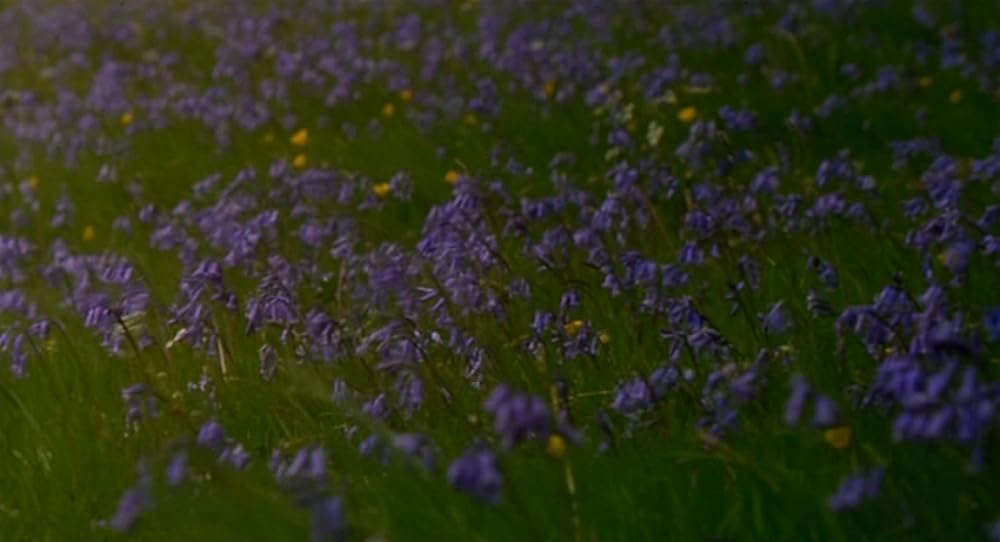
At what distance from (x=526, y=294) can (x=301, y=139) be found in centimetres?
343

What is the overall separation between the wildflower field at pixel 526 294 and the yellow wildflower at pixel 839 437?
1 centimetres

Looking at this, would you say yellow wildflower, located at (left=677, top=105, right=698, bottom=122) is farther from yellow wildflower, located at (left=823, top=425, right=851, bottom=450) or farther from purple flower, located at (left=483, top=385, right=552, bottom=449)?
purple flower, located at (left=483, top=385, right=552, bottom=449)

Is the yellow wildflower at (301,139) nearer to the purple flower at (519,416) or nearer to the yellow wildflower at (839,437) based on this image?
the yellow wildflower at (839,437)

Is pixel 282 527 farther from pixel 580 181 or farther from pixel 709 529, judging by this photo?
pixel 580 181

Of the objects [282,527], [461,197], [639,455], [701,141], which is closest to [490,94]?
[701,141]

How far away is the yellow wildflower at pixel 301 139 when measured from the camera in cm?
783

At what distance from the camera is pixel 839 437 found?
3.16 meters

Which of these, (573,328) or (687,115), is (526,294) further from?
(687,115)

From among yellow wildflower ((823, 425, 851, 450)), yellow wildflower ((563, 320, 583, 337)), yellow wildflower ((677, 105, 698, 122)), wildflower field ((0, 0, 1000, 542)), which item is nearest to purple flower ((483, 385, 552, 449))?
wildflower field ((0, 0, 1000, 542))

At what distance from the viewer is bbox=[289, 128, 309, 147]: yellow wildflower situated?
7.83 m

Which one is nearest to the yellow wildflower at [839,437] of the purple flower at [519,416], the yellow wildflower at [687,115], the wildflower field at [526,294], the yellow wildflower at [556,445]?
the wildflower field at [526,294]

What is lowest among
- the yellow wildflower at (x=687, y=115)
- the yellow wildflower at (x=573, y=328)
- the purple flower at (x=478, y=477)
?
the yellow wildflower at (x=687, y=115)

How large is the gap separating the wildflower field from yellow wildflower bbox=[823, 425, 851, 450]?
0.5 inches

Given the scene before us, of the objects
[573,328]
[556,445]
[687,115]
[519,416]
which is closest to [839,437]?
[556,445]
